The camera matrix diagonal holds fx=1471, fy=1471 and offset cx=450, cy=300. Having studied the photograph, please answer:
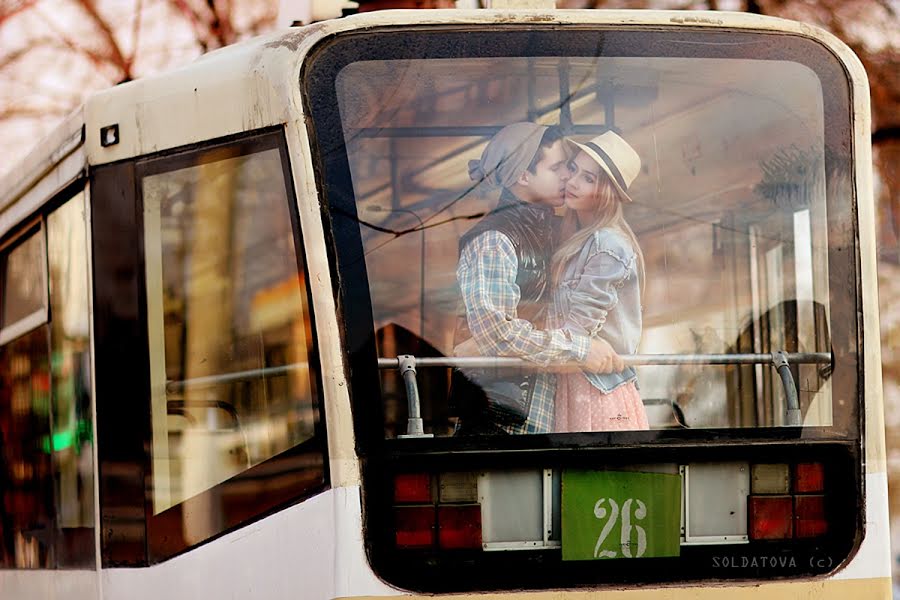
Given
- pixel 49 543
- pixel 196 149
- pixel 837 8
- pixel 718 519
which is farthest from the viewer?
pixel 837 8

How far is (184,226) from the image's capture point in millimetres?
4238

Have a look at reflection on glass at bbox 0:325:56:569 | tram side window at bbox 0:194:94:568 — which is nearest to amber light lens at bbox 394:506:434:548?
tram side window at bbox 0:194:94:568

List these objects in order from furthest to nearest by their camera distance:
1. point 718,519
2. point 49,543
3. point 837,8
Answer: point 837,8 → point 49,543 → point 718,519

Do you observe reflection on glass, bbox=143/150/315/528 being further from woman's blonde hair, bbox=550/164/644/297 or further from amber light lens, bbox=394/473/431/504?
woman's blonde hair, bbox=550/164/644/297

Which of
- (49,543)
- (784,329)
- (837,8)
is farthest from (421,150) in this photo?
(837,8)

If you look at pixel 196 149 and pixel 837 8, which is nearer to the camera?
pixel 196 149

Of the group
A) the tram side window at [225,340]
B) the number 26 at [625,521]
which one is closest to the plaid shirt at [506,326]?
the number 26 at [625,521]

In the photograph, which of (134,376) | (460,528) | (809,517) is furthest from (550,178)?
(134,376)

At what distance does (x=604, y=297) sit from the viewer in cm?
399

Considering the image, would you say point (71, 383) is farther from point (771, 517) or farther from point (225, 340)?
point (771, 517)

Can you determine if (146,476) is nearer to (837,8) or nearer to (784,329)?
(784,329)

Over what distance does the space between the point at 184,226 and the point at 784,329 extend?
1.74 m

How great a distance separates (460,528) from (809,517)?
0.95 metres

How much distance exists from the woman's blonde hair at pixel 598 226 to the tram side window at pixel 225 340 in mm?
703
